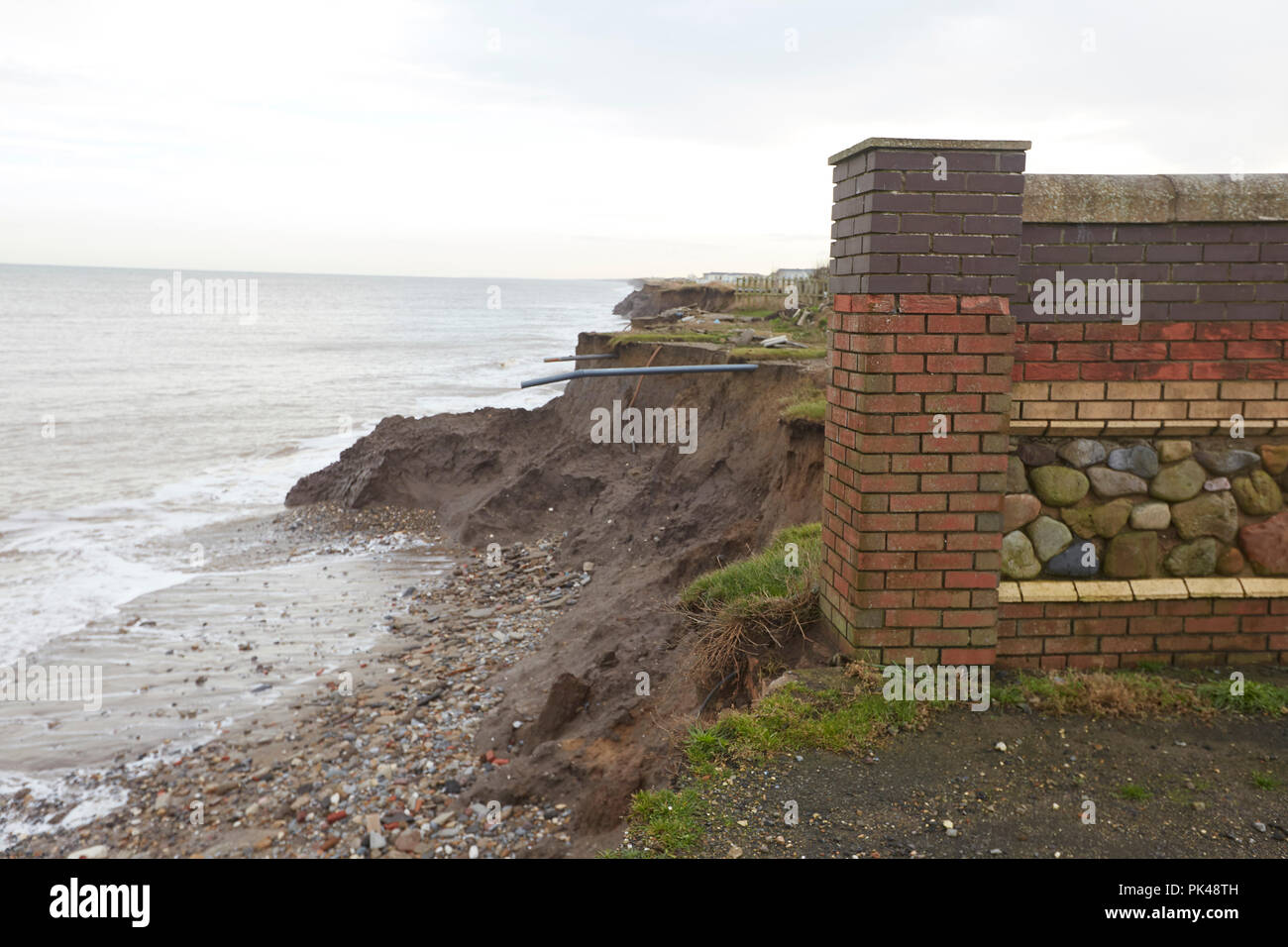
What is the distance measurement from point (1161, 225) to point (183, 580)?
43.3 ft

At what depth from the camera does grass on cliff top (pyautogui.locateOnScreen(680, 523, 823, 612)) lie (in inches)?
229

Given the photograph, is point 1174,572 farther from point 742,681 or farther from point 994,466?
point 742,681

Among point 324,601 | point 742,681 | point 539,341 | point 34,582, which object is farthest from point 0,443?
point 539,341

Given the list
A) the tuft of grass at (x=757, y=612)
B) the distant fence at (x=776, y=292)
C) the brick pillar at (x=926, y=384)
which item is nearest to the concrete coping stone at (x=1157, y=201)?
the brick pillar at (x=926, y=384)

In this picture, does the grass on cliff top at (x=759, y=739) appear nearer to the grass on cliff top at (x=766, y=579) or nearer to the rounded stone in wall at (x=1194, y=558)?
the grass on cliff top at (x=766, y=579)

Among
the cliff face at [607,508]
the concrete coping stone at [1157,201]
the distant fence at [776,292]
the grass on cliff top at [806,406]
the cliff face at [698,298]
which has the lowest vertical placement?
the cliff face at [607,508]

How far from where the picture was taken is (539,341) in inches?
2598

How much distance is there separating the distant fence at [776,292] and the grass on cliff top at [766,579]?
1254 cm
